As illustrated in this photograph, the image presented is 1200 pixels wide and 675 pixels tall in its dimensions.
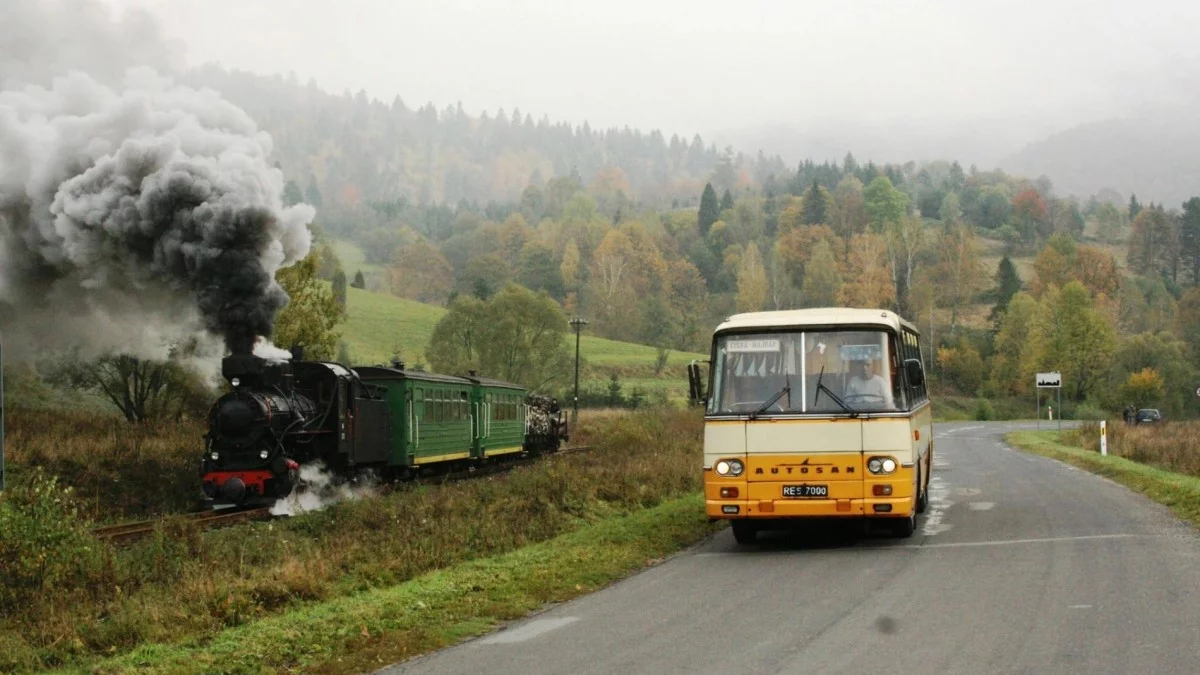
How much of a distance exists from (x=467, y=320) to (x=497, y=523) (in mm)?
53869

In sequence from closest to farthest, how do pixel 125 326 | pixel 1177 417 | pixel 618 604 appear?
pixel 618 604
pixel 125 326
pixel 1177 417

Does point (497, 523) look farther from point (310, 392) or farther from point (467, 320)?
point (467, 320)

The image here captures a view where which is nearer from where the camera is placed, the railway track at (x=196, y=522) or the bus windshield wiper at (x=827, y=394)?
the bus windshield wiper at (x=827, y=394)

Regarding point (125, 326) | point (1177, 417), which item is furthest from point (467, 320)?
point (1177, 417)

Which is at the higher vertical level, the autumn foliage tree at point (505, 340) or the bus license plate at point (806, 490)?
the autumn foliage tree at point (505, 340)

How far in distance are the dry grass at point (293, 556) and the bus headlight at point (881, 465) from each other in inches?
177

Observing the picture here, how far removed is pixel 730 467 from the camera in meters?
14.1

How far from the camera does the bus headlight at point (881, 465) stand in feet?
45.4

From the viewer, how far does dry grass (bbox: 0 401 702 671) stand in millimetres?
9789

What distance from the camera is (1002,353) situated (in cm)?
11112

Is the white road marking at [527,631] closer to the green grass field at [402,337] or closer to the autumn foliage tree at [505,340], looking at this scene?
the autumn foliage tree at [505,340]

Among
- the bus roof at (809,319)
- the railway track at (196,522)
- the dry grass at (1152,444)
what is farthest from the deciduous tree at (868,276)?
the bus roof at (809,319)

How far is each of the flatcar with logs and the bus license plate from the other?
35.3ft

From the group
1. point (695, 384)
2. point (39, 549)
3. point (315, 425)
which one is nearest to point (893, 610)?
point (695, 384)
